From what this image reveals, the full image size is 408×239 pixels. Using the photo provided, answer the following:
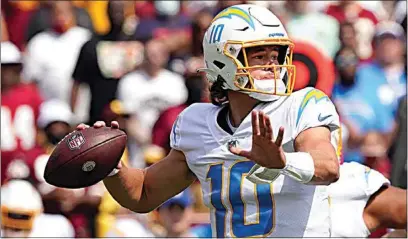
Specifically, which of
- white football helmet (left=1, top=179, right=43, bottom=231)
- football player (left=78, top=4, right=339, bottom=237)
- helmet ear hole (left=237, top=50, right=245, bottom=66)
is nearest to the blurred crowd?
white football helmet (left=1, top=179, right=43, bottom=231)

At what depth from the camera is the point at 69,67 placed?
9.81 metres

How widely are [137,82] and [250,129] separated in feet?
15.7

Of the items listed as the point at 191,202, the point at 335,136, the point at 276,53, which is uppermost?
the point at 276,53

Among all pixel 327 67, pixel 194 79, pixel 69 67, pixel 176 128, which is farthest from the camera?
pixel 69 67

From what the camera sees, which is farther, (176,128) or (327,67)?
(327,67)

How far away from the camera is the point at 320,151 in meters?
4.35

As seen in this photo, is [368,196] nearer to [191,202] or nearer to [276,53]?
[276,53]

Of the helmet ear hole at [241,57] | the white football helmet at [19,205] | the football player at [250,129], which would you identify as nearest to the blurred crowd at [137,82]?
the white football helmet at [19,205]

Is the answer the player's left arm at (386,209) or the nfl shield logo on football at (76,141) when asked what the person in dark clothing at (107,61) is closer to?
the player's left arm at (386,209)

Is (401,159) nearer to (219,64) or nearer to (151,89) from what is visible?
(219,64)

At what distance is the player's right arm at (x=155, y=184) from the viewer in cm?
497

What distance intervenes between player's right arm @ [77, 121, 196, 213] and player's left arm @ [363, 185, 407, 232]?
0.83 m

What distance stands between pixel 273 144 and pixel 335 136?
2.97ft

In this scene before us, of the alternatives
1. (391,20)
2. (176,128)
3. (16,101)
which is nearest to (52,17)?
(16,101)
